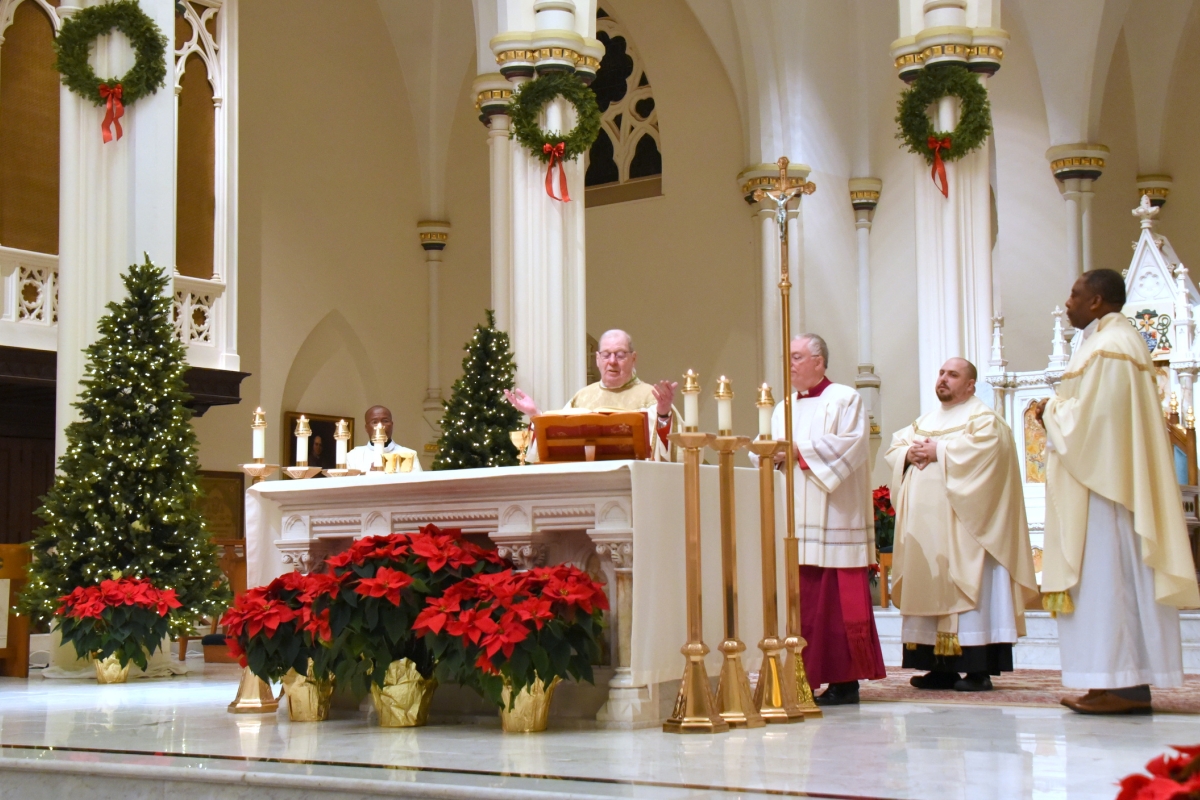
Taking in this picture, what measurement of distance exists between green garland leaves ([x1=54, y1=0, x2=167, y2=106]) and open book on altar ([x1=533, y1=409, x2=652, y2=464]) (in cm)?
608

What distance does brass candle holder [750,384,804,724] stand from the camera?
242 inches

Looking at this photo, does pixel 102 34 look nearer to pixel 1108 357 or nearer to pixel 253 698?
pixel 253 698

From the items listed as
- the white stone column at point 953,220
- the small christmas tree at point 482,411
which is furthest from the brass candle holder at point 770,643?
the small christmas tree at point 482,411

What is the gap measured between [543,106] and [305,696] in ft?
25.9

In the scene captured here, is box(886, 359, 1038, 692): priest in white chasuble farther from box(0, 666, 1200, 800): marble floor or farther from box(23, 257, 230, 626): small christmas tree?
box(23, 257, 230, 626): small christmas tree

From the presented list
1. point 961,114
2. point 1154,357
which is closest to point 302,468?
point 961,114

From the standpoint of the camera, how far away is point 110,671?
375 inches

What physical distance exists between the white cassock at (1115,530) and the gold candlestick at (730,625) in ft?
4.82

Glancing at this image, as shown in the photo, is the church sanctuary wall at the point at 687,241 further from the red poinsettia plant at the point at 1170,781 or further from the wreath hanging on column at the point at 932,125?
the red poinsettia plant at the point at 1170,781

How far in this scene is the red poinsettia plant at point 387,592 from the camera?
19.1ft

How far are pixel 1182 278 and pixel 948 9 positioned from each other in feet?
12.3

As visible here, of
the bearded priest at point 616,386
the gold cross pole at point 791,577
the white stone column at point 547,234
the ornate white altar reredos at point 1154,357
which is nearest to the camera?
the gold cross pole at point 791,577

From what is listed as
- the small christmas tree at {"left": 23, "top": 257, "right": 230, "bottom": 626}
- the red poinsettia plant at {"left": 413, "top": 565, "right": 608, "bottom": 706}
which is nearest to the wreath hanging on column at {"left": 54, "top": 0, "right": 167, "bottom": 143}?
the small christmas tree at {"left": 23, "top": 257, "right": 230, "bottom": 626}

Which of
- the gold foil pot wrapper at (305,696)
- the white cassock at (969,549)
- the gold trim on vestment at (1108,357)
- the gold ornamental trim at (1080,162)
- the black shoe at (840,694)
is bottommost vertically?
the black shoe at (840,694)
